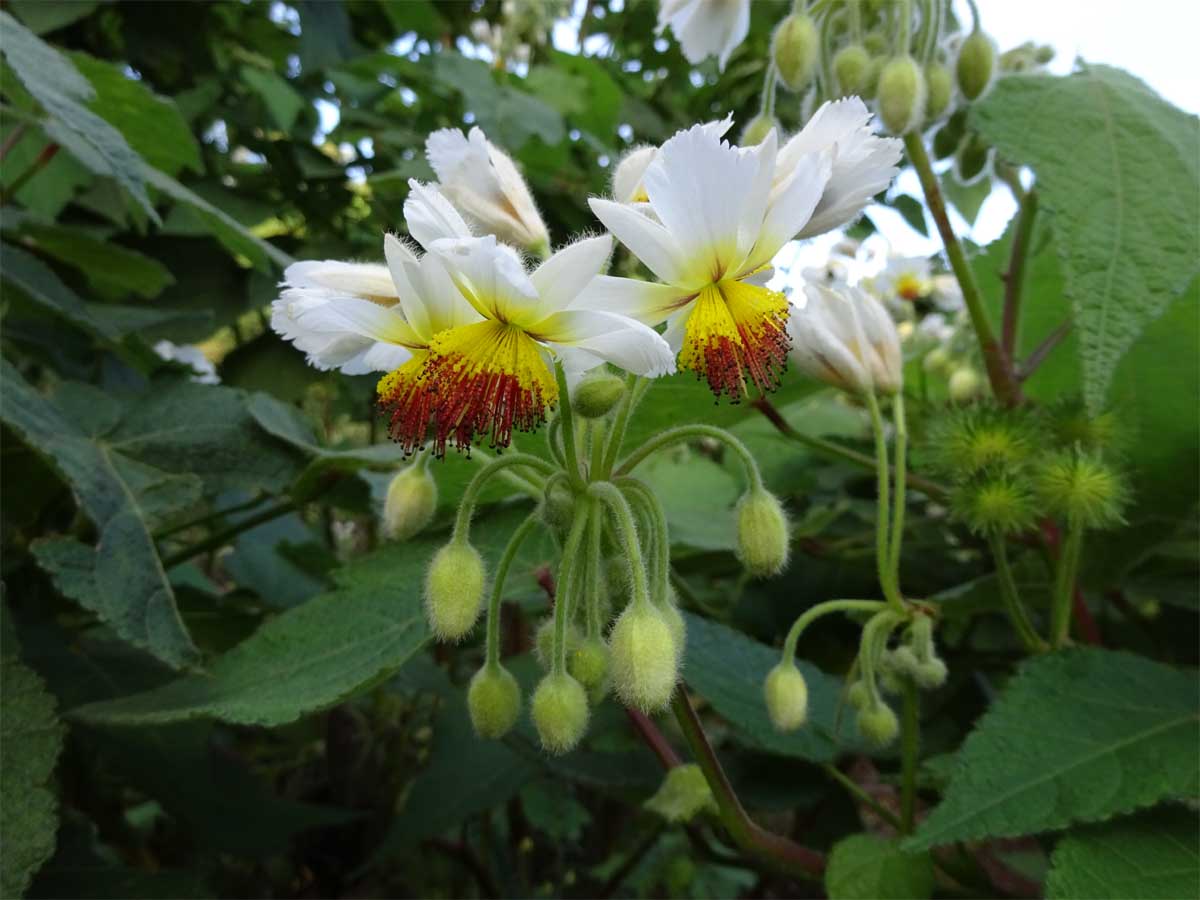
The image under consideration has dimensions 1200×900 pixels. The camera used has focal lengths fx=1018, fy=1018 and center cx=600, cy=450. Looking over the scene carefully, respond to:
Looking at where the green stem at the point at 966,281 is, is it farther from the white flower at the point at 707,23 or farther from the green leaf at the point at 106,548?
the green leaf at the point at 106,548

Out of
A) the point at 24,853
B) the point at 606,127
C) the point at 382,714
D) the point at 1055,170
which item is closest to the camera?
the point at 24,853

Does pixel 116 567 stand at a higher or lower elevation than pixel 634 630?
lower

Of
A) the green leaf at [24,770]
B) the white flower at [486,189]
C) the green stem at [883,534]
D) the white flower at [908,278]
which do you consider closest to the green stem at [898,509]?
the green stem at [883,534]

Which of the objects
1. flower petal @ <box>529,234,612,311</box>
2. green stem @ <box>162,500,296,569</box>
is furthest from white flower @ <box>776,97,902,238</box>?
green stem @ <box>162,500,296,569</box>

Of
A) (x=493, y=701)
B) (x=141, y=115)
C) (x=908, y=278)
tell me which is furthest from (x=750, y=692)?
(x=908, y=278)

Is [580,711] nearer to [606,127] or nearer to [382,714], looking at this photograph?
[382,714]

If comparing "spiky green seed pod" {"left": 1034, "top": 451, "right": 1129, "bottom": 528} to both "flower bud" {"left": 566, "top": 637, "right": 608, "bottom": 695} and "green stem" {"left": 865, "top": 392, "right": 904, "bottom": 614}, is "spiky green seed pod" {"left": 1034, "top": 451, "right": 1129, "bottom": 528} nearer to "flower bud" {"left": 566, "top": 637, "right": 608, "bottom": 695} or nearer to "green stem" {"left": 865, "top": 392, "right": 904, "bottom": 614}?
"green stem" {"left": 865, "top": 392, "right": 904, "bottom": 614}

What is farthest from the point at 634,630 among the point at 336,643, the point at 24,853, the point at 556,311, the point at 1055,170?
the point at 1055,170
